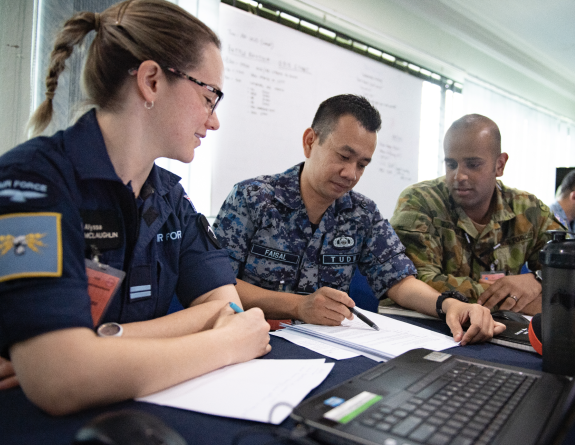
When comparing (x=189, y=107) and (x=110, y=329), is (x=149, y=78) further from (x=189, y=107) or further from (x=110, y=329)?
(x=110, y=329)

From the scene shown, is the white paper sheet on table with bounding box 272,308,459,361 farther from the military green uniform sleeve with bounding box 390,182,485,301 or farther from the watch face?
the military green uniform sleeve with bounding box 390,182,485,301

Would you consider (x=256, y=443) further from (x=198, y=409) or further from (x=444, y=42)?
(x=444, y=42)

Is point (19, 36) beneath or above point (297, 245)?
above

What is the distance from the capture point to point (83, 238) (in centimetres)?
74

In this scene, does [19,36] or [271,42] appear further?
[271,42]

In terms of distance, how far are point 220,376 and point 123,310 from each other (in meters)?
0.31

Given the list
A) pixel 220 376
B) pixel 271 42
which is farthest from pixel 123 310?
pixel 271 42

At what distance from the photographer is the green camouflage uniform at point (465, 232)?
1.81 m

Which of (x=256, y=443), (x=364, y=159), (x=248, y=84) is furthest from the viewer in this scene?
(x=248, y=84)

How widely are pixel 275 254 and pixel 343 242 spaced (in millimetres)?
286

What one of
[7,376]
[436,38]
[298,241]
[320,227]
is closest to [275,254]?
[298,241]

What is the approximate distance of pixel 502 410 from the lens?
0.57 meters

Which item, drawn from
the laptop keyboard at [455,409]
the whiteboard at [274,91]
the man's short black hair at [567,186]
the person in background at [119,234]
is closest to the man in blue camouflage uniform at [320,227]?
the person in background at [119,234]

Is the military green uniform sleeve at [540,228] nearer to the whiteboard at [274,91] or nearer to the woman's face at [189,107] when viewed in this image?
the whiteboard at [274,91]
